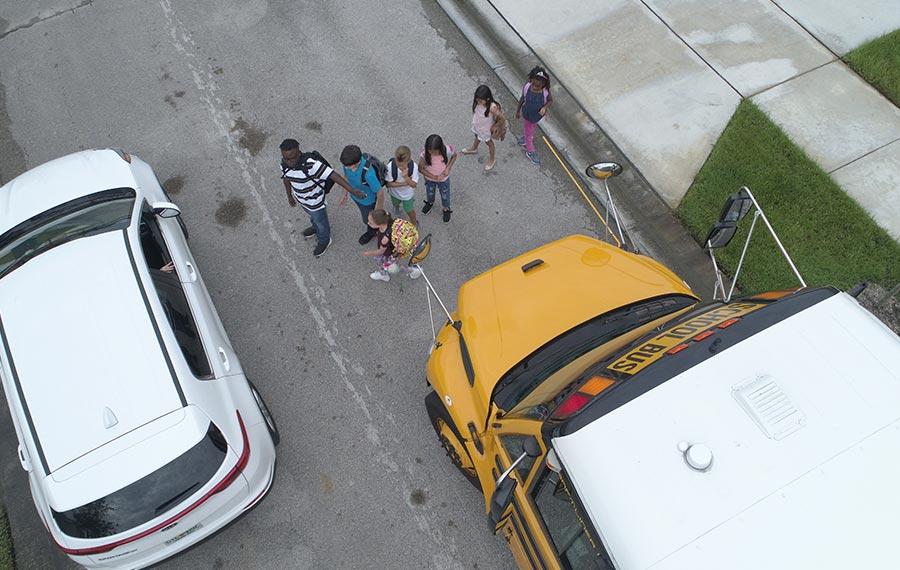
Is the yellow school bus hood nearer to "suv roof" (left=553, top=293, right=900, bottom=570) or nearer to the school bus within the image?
the school bus

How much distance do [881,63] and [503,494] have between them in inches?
286

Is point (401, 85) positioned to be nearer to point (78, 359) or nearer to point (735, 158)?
point (735, 158)

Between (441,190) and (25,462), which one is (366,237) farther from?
(25,462)

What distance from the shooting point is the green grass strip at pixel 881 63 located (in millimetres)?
6973

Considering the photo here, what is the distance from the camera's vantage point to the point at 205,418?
14.1 ft

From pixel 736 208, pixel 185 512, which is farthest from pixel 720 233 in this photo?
pixel 185 512

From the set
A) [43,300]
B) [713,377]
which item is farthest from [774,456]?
[43,300]

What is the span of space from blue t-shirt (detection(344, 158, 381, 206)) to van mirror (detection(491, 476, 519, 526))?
3077mm

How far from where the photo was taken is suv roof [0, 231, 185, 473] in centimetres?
421

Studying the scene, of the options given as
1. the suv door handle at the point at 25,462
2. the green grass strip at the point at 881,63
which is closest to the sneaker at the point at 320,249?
the suv door handle at the point at 25,462

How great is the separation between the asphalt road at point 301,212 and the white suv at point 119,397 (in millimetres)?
707

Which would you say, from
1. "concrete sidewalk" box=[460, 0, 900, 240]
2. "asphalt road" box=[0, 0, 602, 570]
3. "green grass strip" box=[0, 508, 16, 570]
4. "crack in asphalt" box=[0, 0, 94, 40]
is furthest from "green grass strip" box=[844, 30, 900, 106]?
"crack in asphalt" box=[0, 0, 94, 40]

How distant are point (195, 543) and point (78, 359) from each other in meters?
1.67

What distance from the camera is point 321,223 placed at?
239 inches
